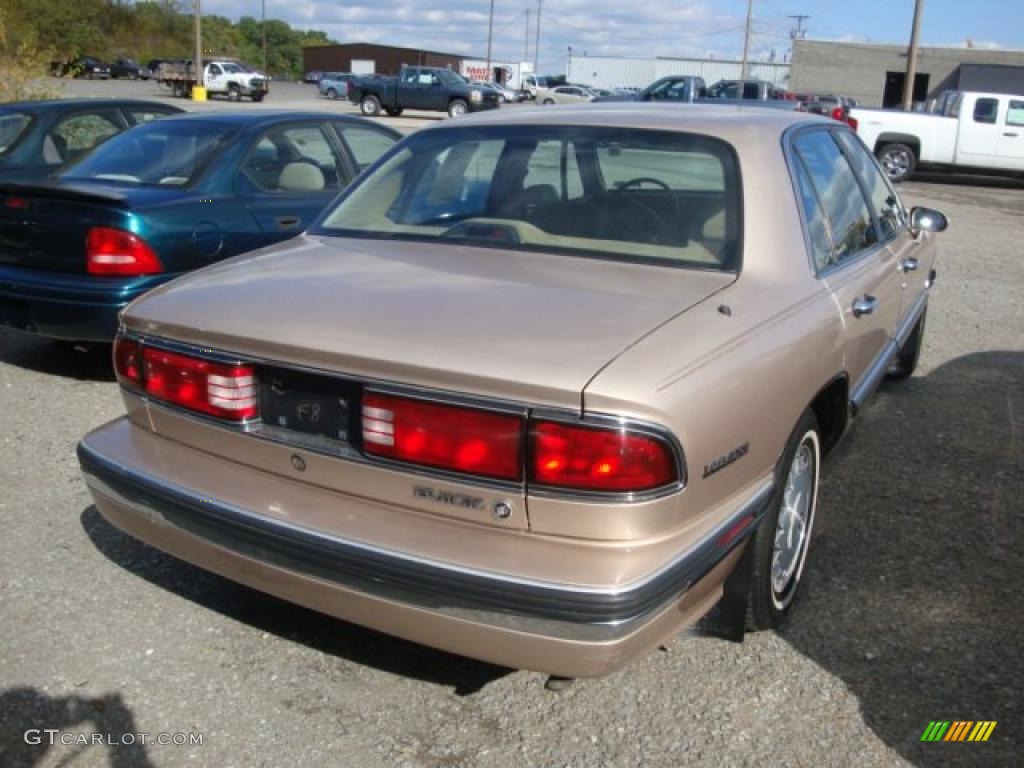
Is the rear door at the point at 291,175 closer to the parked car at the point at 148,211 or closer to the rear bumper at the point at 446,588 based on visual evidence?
the parked car at the point at 148,211

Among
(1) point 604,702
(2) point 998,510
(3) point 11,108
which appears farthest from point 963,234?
(1) point 604,702

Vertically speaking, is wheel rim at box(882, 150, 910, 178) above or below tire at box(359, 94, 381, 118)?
below

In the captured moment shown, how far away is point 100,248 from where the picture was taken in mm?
5125

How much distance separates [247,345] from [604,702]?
139 cm

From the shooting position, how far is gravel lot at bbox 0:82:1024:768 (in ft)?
8.49

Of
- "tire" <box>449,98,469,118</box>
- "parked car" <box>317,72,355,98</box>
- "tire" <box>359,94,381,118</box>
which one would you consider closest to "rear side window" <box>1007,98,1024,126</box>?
"tire" <box>449,98,469,118</box>

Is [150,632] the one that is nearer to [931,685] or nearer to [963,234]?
[931,685]

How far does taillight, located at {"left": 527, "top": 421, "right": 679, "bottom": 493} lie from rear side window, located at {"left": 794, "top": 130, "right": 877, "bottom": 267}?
1.51 meters

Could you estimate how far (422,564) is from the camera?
2281 millimetres

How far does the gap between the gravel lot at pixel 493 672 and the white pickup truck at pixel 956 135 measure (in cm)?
1709

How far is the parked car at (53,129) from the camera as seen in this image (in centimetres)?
781

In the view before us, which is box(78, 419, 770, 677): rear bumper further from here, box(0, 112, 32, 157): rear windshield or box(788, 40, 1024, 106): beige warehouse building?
box(788, 40, 1024, 106): beige warehouse building

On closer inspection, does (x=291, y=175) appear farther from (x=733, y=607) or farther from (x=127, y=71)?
(x=127, y=71)

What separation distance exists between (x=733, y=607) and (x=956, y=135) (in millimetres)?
19530
